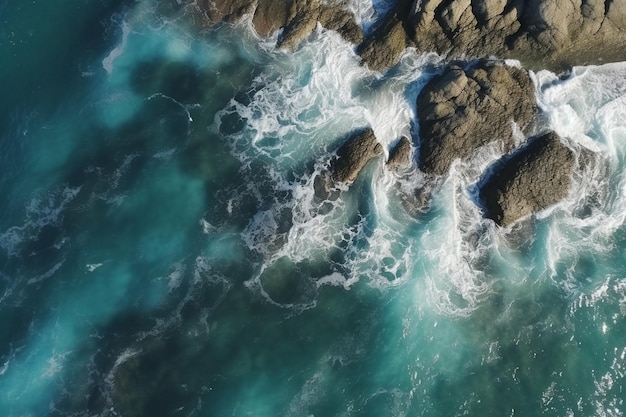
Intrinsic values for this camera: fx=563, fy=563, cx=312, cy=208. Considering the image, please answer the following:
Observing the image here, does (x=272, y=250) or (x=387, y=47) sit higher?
(x=387, y=47)

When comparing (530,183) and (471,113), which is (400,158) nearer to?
(471,113)

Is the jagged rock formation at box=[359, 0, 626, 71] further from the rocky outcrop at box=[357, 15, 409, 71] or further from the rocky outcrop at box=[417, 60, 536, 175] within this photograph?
the rocky outcrop at box=[417, 60, 536, 175]

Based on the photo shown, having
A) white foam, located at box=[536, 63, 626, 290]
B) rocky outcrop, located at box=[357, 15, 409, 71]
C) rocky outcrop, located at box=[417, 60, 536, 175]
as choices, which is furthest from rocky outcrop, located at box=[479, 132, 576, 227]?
rocky outcrop, located at box=[357, 15, 409, 71]

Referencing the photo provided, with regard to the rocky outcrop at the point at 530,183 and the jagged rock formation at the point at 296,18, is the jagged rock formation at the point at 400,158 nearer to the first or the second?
the rocky outcrop at the point at 530,183

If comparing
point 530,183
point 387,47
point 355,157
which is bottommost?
point 530,183

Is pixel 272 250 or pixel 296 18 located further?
pixel 296 18

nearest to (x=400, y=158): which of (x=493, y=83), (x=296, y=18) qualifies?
(x=493, y=83)

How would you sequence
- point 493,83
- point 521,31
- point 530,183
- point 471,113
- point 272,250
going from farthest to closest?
point 521,31
point 493,83
point 471,113
point 272,250
point 530,183

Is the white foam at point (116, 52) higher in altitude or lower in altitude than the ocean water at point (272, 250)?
higher

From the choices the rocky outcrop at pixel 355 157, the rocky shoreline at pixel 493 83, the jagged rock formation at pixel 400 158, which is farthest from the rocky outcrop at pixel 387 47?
the jagged rock formation at pixel 400 158
